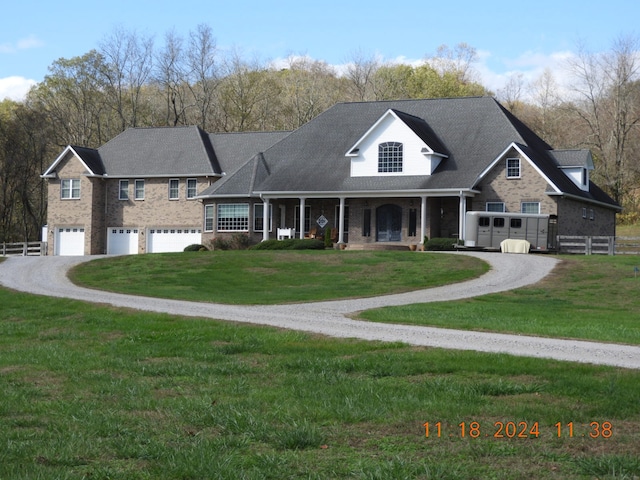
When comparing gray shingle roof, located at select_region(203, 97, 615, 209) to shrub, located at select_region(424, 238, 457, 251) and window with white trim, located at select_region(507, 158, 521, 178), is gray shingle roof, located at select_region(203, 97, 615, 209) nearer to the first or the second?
window with white trim, located at select_region(507, 158, 521, 178)

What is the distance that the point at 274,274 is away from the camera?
1420 inches

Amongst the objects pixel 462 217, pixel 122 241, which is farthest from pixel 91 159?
pixel 462 217

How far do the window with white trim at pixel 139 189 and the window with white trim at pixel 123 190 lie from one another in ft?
2.08

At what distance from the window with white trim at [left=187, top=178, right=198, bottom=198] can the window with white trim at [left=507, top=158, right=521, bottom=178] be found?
21.3 m

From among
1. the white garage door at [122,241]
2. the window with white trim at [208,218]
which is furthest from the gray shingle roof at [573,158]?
the white garage door at [122,241]

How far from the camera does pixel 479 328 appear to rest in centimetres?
1694

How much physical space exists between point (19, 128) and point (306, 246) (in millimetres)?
37685

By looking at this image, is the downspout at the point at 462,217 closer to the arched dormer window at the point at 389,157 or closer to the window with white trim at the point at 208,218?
the arched dormer window at the point at 389,157

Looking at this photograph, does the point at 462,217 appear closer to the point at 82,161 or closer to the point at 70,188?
the point at 82,161

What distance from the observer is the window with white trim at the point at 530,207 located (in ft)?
151

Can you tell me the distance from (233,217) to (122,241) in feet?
35.6

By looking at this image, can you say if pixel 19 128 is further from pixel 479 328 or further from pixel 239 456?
pixel 239 456
